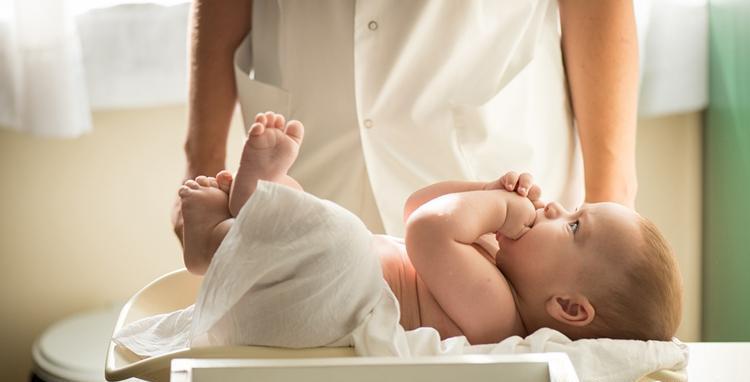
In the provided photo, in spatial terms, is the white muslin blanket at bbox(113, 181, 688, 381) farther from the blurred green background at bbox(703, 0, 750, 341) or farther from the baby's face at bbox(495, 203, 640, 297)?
the blurred green background at bbox(703, 0, 750, 341)

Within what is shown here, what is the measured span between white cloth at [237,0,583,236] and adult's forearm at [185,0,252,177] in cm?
3

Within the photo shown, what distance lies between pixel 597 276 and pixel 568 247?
0.17 feet

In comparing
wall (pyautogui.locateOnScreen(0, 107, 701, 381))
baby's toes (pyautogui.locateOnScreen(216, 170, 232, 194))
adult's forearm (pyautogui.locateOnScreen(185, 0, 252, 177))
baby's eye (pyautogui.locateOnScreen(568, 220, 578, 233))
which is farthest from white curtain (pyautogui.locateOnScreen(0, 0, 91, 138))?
baby's eye (pyautogui.locateOnScreen(568, 220, 578, 233))

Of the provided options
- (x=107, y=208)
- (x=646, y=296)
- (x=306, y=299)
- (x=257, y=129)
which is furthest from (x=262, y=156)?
(x=107, y=208)

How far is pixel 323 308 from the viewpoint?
0.96m

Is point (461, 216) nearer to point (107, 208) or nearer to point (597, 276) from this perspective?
point (597, 276)

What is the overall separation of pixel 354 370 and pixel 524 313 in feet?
1.46

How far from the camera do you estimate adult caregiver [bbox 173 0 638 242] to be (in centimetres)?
153

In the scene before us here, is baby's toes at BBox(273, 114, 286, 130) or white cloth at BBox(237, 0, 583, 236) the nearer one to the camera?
baby's toes at BBox(273, 114, 286, 130)

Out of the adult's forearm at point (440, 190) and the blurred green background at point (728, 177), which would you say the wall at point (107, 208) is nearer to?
the blurred green background at point (728, 177)

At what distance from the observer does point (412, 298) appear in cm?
115

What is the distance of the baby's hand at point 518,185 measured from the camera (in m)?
1.21

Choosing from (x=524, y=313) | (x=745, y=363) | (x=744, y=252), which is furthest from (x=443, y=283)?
(x=744, y=252)

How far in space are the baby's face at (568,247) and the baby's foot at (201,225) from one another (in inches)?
14.2
